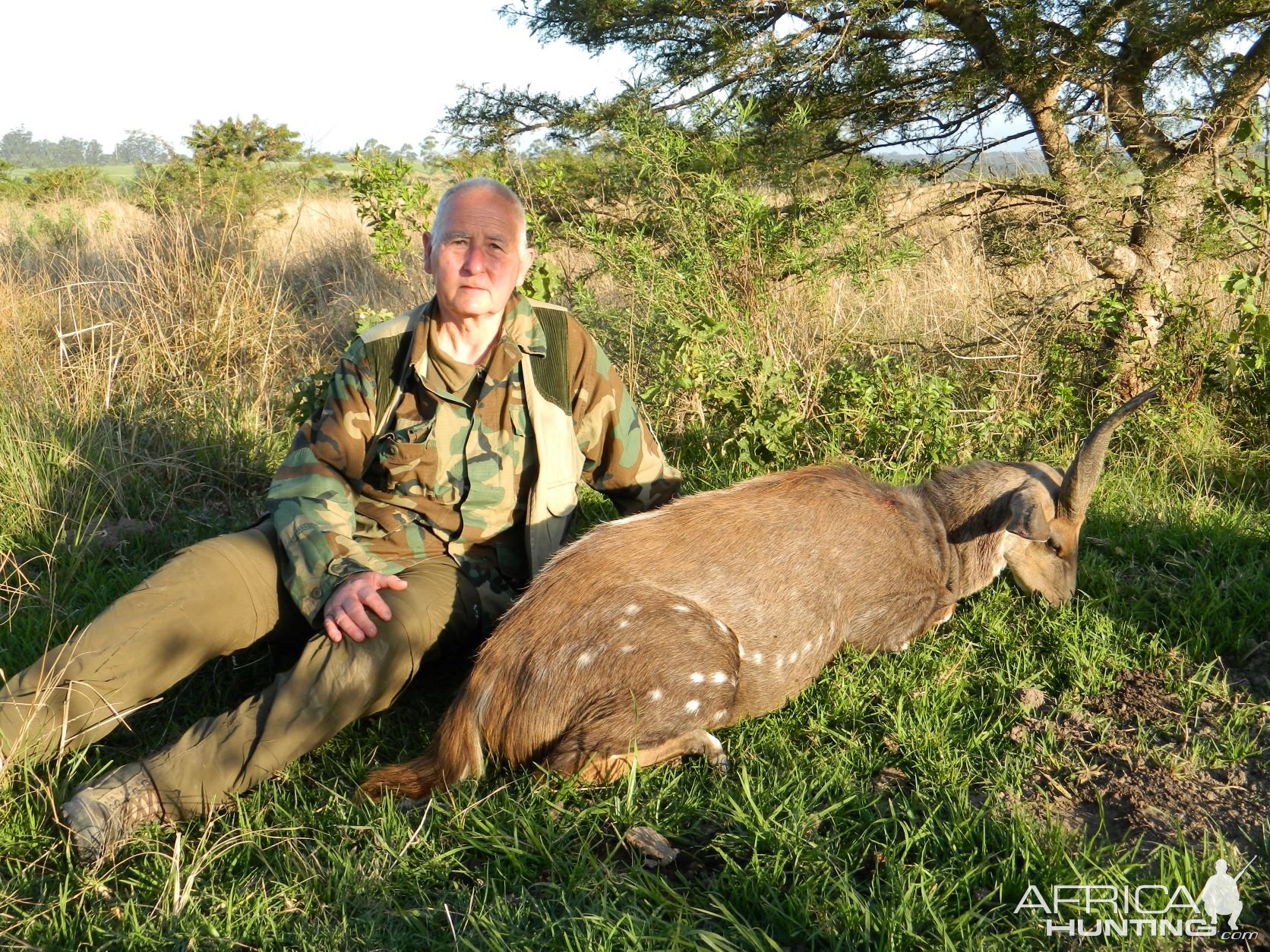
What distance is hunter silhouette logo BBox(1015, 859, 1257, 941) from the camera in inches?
112

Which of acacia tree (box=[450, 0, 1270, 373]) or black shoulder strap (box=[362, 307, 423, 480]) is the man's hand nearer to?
black shoulder strap (box=[362, 307, 423, 480])

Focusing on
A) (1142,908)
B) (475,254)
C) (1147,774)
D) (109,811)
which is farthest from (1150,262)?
(109,811)

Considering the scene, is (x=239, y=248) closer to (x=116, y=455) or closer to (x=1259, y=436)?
(x=116, y=455)

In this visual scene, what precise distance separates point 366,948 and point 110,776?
4.32ft

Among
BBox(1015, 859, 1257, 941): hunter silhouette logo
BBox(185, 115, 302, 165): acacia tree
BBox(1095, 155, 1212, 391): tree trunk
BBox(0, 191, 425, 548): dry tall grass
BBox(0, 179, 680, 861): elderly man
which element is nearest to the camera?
BBox(1015, 859, 1257, 941): hunter silhouette logo

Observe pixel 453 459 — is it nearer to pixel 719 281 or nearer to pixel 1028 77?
pixel 719 281

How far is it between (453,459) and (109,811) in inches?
75.0

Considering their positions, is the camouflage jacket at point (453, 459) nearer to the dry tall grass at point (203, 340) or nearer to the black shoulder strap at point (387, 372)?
the black shoulder strap at point (387, 372)

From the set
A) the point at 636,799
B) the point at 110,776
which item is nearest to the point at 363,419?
the point at 110,776

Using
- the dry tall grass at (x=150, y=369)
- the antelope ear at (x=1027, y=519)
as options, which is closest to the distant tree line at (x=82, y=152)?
the dry tall grass at (x=150, y=369)

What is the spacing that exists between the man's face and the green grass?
1729 mm

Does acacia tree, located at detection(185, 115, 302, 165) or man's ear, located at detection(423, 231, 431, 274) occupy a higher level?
acacia tree, located at detection(185, 115, 302, 165)

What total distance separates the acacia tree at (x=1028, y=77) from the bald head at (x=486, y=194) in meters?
3.46

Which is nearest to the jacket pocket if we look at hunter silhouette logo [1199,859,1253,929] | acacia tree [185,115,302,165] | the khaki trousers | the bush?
the khaki trousers
